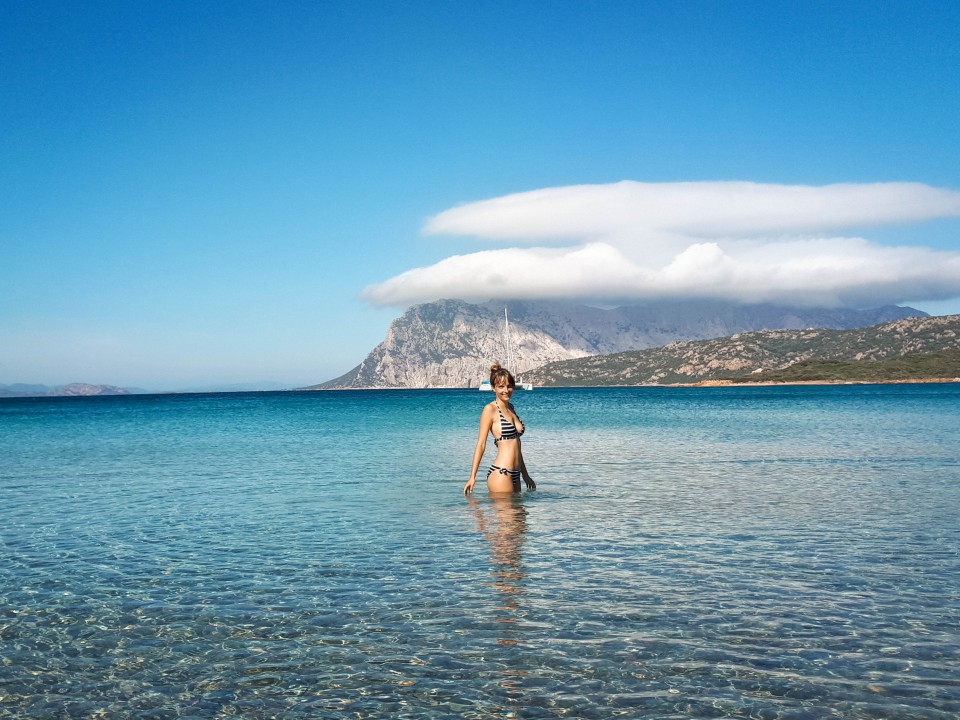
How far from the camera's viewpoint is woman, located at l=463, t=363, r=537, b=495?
67.8 ft

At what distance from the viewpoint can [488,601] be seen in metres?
11.9

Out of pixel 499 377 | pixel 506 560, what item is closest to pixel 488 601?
pixel 506 560

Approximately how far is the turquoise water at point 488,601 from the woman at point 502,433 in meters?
0.77

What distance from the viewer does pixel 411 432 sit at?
65.4m

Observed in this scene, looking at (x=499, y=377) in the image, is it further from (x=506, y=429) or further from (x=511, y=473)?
(x=511, y=473)

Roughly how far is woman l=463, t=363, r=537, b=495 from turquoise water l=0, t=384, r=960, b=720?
0.77m

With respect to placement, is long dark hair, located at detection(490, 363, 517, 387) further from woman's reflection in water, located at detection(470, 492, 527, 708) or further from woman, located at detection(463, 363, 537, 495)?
woman's reflection in water, located at detection(470, 492, 527, 708)

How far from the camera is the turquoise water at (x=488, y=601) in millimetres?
8344

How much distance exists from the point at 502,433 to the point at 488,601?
9.67 m

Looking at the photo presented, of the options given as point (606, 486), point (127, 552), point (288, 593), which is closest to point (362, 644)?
point (288, 593)

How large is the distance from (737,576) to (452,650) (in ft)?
19.1

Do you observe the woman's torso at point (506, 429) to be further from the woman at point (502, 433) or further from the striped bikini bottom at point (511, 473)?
the striped bikini bottom at point (511, 473)

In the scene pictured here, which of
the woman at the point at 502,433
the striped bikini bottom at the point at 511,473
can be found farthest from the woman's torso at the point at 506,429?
the striped bikini bottom at the point at 511,473

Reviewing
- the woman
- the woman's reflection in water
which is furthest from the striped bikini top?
the woman's reflection in water
